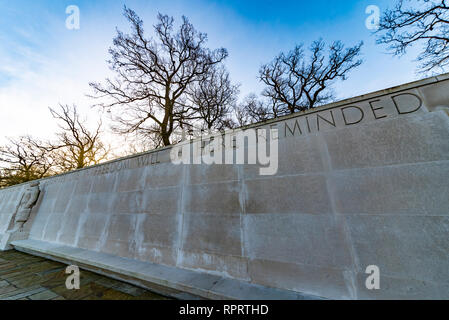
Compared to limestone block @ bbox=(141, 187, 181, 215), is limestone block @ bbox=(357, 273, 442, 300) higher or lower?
lower

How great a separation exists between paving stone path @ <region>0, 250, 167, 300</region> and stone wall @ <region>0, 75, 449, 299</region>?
0.74 metres

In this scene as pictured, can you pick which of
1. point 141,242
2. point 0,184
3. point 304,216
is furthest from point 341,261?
point 0,184

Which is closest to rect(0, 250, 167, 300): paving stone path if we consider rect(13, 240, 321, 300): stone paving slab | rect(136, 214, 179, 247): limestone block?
rect(13, 240, 321, 300): stone paving slab

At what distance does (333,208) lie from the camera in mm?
2723

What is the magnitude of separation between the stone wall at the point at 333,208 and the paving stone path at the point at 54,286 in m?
0.74

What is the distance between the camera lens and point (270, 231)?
307 centimetres

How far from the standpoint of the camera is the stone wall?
2285mm

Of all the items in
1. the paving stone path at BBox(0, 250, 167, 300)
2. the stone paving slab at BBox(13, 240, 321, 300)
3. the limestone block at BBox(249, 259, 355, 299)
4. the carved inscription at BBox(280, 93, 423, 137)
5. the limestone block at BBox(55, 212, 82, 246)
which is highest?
the carved inscription at BBox(280, 93, 423, 137)

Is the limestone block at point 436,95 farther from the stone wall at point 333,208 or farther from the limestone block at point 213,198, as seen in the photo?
the limestone block at point 213,198

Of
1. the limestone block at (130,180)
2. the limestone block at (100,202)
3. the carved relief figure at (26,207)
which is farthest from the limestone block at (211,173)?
the carved relief figure at (26,207)

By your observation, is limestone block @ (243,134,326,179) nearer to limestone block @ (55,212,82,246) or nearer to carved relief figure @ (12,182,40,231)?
limestone block @ (55,212,82,246)

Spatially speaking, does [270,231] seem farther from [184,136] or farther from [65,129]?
[65,129]

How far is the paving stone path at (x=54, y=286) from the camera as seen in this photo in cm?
320

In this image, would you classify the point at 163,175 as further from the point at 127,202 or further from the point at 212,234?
the point at 212,234
